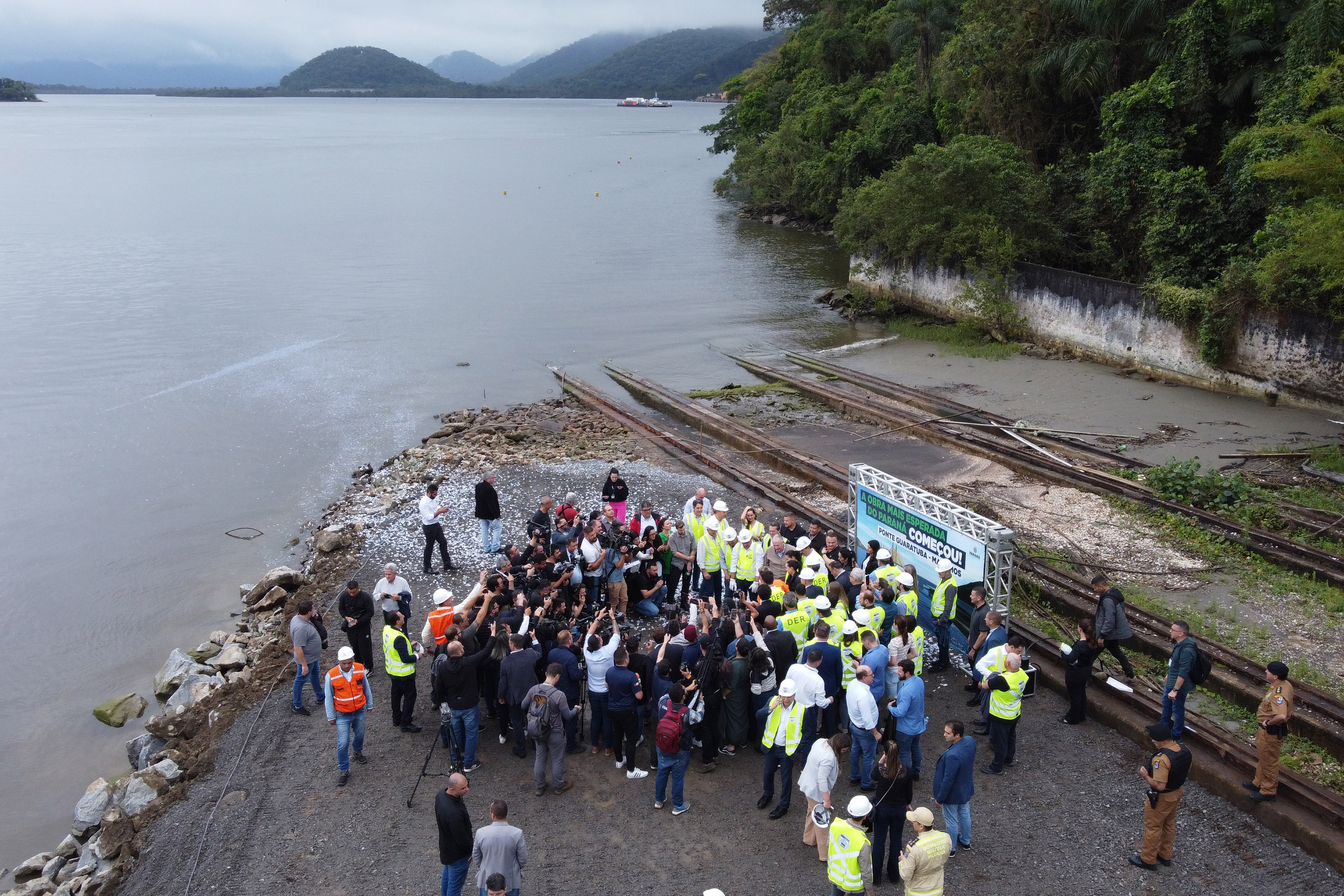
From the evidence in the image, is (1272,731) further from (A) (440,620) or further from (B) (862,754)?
(A) (440,620)

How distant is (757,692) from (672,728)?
4.34ft

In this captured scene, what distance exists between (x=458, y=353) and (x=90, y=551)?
1734cm

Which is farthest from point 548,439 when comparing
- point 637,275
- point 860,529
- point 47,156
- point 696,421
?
point 47,156

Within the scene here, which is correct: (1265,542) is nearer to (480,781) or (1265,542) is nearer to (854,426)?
(854,426)

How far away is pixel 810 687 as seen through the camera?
8508mm

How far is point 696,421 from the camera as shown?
2502cm

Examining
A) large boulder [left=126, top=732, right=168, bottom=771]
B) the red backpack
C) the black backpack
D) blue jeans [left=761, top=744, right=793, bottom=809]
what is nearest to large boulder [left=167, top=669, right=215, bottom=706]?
large boulder [left=126, top=732, right=168, bottom=771]

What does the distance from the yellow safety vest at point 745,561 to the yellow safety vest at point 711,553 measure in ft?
1.56

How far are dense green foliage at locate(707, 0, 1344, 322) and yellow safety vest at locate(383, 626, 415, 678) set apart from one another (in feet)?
59.8

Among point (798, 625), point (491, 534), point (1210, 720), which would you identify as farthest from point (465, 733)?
point (1210, 720)

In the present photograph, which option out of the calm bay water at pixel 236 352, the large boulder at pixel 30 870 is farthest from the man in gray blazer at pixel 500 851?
the calm bay water at pixel 236 352

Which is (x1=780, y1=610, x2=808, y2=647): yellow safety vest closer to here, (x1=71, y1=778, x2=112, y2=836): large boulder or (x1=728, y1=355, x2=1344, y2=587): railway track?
(x1=71, y1=778, x2=112, y2=836): large boulder

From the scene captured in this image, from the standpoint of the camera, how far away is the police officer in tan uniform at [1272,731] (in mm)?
8508

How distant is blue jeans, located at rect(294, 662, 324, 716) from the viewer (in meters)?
11.2
